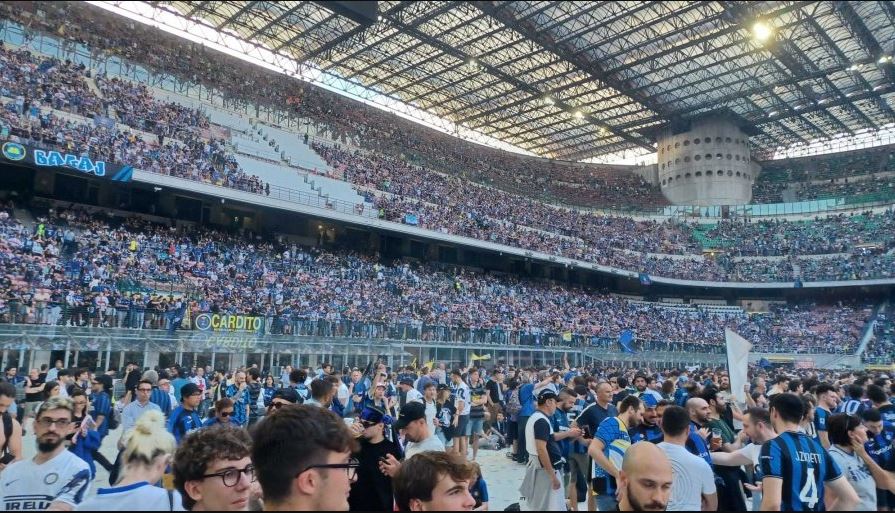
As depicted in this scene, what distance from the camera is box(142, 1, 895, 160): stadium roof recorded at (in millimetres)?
29375

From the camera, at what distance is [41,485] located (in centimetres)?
369

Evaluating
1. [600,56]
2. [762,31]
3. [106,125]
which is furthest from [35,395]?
[762,31]

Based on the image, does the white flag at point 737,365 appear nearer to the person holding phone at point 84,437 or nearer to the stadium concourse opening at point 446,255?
the stadium concourse opening at point 446,255

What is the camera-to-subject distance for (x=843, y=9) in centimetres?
2933

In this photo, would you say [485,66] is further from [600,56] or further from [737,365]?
[737,365]

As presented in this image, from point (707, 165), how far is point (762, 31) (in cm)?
2083

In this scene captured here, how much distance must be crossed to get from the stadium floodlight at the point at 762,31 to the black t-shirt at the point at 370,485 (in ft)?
105

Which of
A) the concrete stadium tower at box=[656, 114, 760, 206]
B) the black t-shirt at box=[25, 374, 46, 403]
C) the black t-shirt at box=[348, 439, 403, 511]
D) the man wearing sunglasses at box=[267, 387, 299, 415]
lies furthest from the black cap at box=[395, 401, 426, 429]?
the concrete stadium tower at box=[656, 114, 760, 206]

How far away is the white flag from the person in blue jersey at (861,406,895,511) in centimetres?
377

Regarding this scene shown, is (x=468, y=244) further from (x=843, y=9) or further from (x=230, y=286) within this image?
(x=843, y=9)

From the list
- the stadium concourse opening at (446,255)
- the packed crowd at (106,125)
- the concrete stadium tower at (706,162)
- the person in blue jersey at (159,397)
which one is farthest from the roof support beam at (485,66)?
the person in blue jersey at (159,397)

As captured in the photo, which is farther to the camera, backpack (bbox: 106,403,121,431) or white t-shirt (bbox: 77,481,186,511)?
backpack (bbox: 106,403,121,431)

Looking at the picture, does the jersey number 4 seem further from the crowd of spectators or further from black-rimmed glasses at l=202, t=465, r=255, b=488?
the crowd of spectators

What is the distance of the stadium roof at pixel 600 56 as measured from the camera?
29.4m
